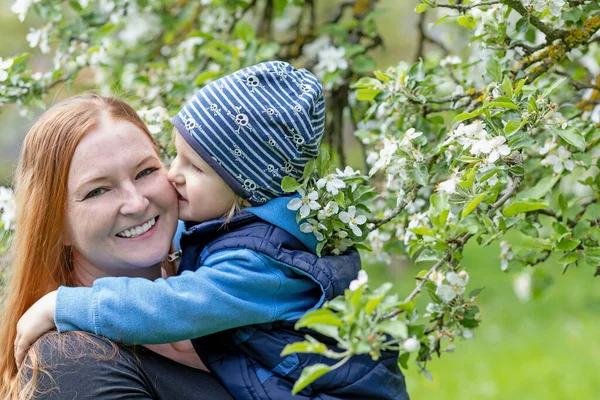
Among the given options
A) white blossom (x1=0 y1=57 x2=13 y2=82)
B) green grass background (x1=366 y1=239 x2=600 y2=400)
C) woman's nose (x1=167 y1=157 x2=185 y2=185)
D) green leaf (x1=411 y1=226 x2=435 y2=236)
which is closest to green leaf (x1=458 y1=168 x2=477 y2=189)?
green leaf (x1=411 y1=226 x2=435 y2=236)

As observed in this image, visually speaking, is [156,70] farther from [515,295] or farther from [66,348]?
[515,295]

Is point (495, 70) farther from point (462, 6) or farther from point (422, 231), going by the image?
point (422, 231)

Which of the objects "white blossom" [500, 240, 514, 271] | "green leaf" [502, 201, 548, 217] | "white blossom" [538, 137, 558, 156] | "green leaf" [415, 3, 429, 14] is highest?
"green leaf" [415, 3, 429, 14]

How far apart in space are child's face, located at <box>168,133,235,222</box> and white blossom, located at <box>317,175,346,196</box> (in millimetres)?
295

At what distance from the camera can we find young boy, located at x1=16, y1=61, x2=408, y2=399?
73.6 inches

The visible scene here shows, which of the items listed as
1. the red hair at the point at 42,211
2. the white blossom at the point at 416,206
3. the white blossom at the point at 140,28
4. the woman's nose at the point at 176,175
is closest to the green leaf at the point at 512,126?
the white blossom at the point at 416,206

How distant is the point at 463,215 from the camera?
1602 mm

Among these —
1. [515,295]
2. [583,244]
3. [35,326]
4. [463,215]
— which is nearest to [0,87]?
[35,326]

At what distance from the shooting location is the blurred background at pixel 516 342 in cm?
529

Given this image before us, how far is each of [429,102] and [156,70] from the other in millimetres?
1410

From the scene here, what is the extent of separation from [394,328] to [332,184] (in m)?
0.61

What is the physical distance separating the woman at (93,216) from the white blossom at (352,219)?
21.6 inches

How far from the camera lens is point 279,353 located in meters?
1.95

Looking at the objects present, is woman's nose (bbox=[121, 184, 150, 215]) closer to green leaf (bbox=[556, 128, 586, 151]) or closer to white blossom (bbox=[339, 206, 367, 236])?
white blossom (bbox=[339, 206, 367, 236])
